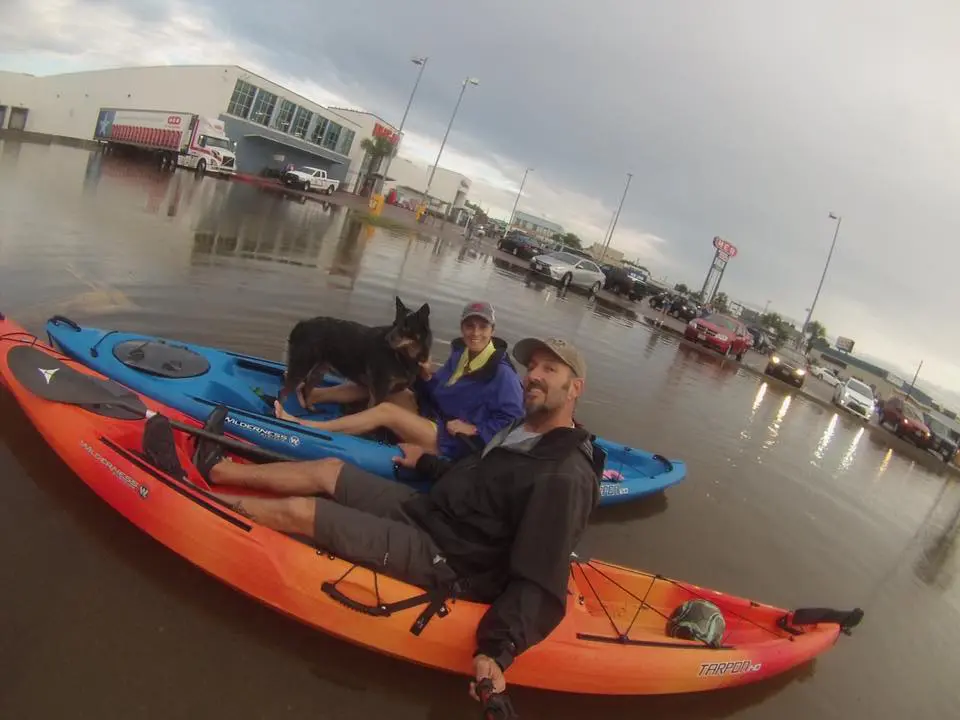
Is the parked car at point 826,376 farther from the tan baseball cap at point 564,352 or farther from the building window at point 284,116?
the building window at point 284,116

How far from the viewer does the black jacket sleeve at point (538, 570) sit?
8.51ft

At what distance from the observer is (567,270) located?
87.8ft

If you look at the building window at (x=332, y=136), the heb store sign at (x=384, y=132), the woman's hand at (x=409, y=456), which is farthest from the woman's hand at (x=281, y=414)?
the heb store sign at (x=384, y=132)

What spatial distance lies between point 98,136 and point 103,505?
4411cm

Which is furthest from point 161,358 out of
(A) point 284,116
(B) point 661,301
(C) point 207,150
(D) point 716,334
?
(A) point 284,116

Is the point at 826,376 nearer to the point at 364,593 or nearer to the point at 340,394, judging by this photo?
the point at 340,394

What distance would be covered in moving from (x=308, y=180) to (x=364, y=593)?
37730 millimetres

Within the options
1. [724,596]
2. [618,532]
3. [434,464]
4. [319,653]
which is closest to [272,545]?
[319,653]

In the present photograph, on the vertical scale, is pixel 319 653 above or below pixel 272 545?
below

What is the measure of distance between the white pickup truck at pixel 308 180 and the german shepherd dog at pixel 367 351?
114 ft

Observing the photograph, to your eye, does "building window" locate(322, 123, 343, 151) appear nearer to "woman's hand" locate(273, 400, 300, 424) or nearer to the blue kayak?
the blue kayak

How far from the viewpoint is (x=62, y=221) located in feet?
33.3

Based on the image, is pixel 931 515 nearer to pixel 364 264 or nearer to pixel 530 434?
pixel 530 434

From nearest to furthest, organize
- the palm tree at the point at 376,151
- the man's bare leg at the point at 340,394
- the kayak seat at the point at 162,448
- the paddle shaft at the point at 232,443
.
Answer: the kayak seat at the point at 162,448, the paddle shaft at the point at 232,443, the man's bare leg at the point at 340,394, the palm tree at the point at 376,151
